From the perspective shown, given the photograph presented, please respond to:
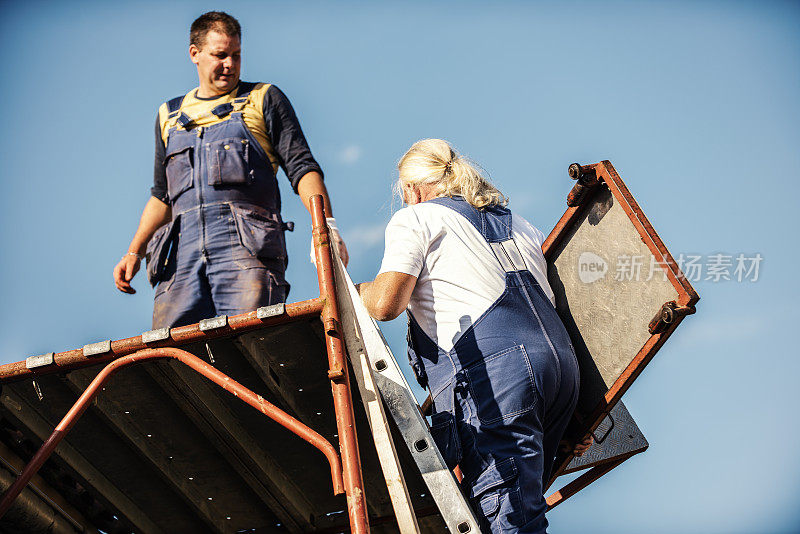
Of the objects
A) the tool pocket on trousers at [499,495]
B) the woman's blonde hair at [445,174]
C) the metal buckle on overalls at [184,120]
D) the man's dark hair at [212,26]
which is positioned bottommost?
the tool pocket on trousers at [499,495]

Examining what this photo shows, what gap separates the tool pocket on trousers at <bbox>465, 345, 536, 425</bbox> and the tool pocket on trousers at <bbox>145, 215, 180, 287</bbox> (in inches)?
94.1

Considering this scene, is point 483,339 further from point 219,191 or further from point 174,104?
point 174,104

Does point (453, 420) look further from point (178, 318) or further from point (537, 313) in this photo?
point (178, 318)

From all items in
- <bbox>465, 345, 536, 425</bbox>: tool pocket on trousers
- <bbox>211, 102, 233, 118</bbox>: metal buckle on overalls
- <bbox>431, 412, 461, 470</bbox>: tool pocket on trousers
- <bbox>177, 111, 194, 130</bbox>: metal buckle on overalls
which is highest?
<bbox>211, 102, 233, 118</bbox>: metal buckle on overalls

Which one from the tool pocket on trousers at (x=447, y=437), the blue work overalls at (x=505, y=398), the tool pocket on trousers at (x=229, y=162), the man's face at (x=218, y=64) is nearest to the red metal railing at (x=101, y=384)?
the tool pocket on trousers at (x=447, y=437)

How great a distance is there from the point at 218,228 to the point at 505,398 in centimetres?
230

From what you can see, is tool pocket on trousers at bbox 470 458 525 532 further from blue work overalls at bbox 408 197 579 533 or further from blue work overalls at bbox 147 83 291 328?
blue work overalls at bbox 147 83 291 328

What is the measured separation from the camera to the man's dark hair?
552 centimetres

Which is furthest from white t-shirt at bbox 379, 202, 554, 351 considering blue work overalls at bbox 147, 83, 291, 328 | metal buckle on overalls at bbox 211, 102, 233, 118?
metal buckle on overalls at bbox 211, 102, 233, 118

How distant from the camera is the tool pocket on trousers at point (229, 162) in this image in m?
5.06

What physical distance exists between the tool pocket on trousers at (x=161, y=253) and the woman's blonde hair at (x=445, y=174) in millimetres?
1629

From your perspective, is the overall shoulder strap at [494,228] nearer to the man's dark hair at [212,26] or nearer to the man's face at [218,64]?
the man's face at [218,64]

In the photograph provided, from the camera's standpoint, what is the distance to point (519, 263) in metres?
3.70

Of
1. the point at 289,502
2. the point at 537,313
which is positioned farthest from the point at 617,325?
the point at 289,502
